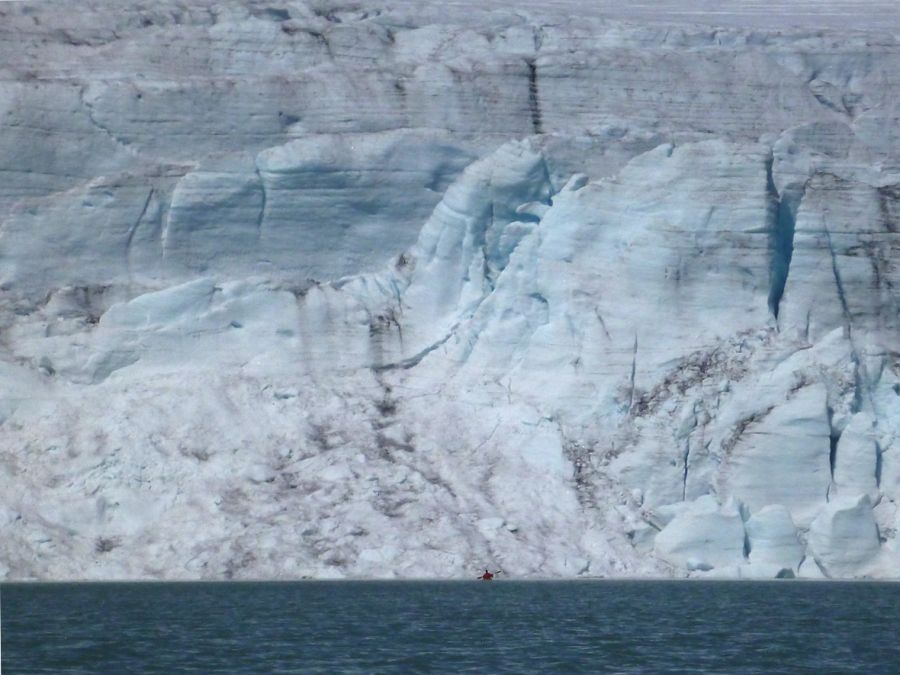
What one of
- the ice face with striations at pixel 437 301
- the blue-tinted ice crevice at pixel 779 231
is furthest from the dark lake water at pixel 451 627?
the blue-tinted ice crevice at pixel 779 231

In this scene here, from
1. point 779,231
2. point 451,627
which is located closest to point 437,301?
point 779,231

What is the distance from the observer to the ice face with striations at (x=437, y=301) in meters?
37.2

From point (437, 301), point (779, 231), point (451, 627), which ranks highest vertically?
point (779, 231)

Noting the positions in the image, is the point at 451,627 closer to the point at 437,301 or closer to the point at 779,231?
the point at 437,301

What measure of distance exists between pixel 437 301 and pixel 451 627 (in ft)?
42.4

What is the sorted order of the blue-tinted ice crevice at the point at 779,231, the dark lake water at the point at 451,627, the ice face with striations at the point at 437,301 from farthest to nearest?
the blue-tinted ice crevice at the point at 779,231 → the ice face with striations at the point at 437,301 → the dark lake water at the point at 451,627

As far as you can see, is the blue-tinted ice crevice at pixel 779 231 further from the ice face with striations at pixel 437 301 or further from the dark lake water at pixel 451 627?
the dark lake water at pixel 451 627

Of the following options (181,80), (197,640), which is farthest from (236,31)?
(197,640)

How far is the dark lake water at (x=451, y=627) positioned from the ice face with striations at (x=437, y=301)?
128 centimetres

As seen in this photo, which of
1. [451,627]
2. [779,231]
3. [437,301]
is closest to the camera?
[451,627]

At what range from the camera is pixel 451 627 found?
29.5 m

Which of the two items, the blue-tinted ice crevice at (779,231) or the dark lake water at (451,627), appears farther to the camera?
the blue-tinted ice crevice at (779,231)

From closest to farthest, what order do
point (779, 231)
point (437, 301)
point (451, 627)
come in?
point (451, 627)
point (779, 231)
point (437, 301)

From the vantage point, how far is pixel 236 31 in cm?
4416
